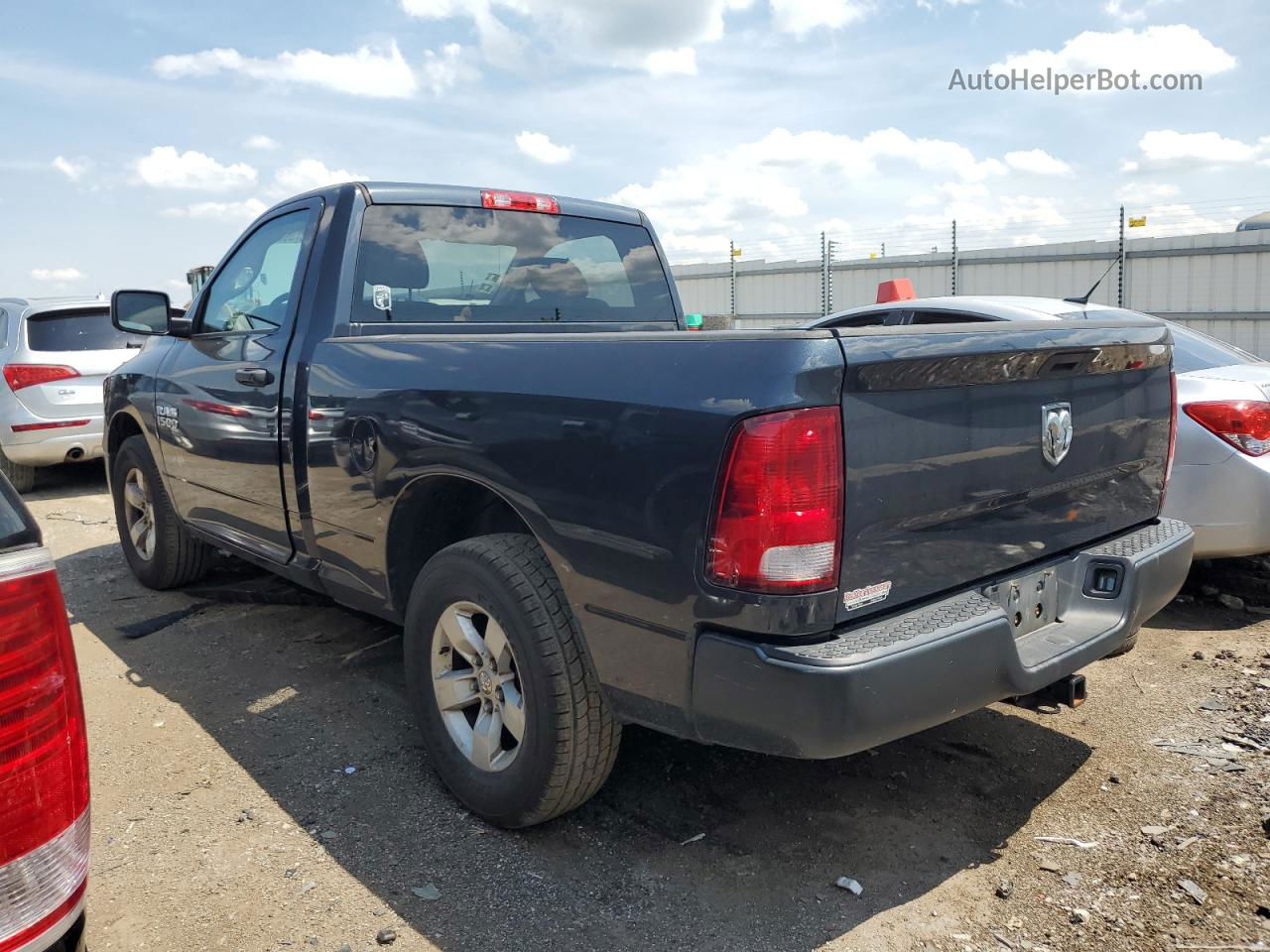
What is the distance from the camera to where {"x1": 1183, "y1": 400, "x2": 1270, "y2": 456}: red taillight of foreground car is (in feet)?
14.4

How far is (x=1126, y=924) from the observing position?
2.38 metres

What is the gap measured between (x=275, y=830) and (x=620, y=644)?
4.25 ft

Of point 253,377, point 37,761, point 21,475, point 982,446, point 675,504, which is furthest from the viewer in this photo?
point 21,475

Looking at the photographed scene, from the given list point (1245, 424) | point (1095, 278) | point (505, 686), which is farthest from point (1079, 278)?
point (505, 686)

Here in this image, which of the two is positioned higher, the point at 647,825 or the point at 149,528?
the point at 149,528

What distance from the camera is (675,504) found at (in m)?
2.19

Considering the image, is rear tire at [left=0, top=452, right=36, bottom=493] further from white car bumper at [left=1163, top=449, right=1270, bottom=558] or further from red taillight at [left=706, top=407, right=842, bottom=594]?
white car bumper at [left=1163, top=449, right=1270, bottom=558]

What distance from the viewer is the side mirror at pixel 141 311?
4.57 m

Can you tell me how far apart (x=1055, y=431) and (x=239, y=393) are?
9.65ft

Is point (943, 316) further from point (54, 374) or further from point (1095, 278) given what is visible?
point (1095, 278)

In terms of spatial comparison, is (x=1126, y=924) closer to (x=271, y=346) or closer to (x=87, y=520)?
(x=271, y=346)

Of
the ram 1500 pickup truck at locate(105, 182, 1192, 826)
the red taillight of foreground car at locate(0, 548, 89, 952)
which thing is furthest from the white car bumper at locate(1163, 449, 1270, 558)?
the red taillight of foreground car at locate(0, 548, 89, 952)

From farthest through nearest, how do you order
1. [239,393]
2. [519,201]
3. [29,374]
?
[29,374]
[519,201]
[239,393]

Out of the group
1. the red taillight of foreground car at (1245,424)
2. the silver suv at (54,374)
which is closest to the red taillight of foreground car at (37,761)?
the red taillight of foreground car at (1245,424)
